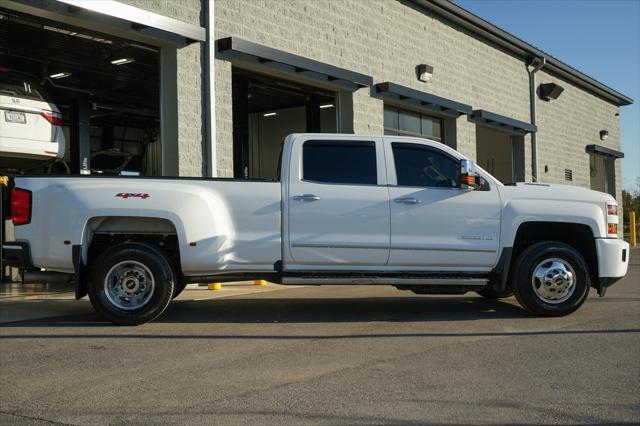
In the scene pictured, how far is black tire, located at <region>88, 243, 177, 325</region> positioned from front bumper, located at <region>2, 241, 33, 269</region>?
70 cm

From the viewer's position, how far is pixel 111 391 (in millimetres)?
4832

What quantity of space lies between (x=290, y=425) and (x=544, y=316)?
4.75 meters

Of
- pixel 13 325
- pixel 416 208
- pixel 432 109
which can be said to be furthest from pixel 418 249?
pixel 432 109

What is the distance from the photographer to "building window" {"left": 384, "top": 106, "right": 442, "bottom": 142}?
16.7 m

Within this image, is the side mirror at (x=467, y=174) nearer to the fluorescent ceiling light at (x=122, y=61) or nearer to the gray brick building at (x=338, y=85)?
the gray brick building at (x=338, y=85)

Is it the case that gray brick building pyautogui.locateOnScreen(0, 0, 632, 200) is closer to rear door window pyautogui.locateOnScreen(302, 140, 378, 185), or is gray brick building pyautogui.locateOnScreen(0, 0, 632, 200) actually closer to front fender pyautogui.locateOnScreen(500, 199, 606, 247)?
rear door window pyautogui.locateOnScreen(302, 140, 378, 185)

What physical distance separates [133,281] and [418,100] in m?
11.0

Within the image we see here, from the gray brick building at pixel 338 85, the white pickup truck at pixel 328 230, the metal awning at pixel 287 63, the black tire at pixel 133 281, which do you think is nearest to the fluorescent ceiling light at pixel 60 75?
the gray brick building at pixel 338 85

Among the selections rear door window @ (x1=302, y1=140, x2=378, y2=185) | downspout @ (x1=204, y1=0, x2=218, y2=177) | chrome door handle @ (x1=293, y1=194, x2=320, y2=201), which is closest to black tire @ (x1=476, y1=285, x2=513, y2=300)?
rear door window @ (x1=302, y1=140, x2=378, y2=185)

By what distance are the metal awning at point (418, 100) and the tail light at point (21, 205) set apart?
32.0ft

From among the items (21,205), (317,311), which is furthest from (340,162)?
(21,205)

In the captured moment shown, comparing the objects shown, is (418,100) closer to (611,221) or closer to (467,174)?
(611,221)

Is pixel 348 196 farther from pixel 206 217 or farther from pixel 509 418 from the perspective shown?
pixel 509 418

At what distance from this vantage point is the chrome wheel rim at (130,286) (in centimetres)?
730
